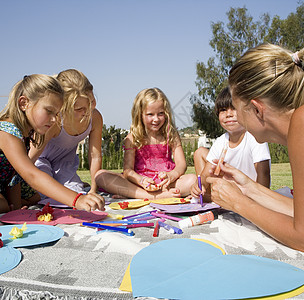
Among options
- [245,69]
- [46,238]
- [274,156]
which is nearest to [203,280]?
[46,238]

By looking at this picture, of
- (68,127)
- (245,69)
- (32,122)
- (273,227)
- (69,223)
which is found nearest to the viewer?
(273,227)

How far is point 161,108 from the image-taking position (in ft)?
10.2

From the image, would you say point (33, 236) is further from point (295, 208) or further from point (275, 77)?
point (275, 77)

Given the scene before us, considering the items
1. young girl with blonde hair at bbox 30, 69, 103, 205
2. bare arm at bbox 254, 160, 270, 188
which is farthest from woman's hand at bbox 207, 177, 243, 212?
young girl with blonde hair at bbox 30, 69, 103, 205

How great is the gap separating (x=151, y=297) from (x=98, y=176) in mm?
2154

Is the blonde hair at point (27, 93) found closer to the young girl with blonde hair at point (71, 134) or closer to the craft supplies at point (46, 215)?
the young girl with blonde hair at point (71, 134)

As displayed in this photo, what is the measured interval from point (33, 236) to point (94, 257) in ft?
1.24

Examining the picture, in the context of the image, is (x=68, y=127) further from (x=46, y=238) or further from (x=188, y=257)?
(x=188, y=257)

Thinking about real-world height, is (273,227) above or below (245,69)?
below

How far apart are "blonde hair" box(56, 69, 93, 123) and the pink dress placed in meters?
0.72

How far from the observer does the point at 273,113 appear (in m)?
1.25

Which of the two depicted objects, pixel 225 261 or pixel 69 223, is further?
pixel 69 223

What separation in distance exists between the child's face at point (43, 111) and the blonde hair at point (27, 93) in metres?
0.03

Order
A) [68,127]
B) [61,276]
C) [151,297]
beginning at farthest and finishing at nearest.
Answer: [68,127] → [61,276] → [151,297]
